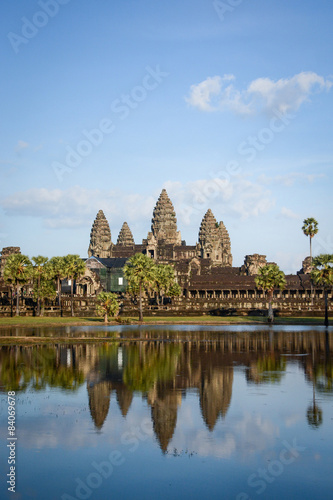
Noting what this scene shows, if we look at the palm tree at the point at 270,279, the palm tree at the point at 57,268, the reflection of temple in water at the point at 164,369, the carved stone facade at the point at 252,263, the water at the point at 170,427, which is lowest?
the water at the point at 170,427

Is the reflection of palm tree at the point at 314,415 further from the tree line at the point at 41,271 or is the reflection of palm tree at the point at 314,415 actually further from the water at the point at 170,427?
the tree line at the point at 41,271

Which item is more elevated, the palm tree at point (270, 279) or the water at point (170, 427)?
the palm tree at point (270, 279)

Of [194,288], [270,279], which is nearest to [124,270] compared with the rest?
[270,279]

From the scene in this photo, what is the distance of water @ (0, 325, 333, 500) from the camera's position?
706 inches

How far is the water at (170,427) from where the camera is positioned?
17.9 metres

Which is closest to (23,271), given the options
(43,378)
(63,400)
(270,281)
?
(270,281)

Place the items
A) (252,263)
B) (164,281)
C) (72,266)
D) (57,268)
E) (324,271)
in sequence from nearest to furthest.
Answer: (324,271) → (72,266) → (57,268) → (164,281) → (252,263)

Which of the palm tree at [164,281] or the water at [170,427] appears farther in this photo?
the palm tree at [164,281]

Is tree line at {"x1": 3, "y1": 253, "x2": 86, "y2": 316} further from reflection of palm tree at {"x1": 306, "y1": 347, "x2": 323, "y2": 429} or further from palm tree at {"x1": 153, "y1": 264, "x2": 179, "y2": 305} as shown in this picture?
reflection of palm tree at {"x1": 306, "y1": 347, "x2": 323, "y2": 429}

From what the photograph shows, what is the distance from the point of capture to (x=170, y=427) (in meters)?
24.0

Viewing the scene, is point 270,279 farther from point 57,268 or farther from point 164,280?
point 57,268

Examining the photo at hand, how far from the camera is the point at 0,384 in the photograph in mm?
33344

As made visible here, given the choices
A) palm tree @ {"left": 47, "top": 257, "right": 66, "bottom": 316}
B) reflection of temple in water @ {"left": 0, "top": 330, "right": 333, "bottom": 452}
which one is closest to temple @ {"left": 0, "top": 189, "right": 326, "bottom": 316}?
palm tree @ {"left": 47, "top": 257, "right": 66, "bottom": 316}

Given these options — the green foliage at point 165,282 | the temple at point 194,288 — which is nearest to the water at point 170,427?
the temple at point 194,288
